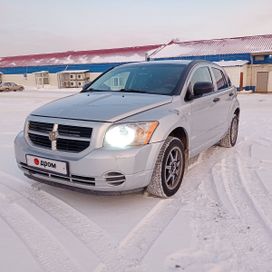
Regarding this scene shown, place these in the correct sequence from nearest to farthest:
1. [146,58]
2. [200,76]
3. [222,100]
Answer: [200,76]
[222,100]
[146,58]

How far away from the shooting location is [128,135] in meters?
3.07

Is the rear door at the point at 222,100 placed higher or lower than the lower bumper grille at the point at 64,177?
higher

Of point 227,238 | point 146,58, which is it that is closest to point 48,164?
point 227,238

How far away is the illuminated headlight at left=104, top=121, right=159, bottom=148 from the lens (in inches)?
119

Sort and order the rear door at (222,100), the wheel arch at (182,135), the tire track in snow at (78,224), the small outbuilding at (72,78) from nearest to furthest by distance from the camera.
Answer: the tire track in snow at (78,224) < the wheel arch at (182,135) < the rear door at (222,100) < the small outbuilding at (72,78)

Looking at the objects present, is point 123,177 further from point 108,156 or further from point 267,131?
point 267,131

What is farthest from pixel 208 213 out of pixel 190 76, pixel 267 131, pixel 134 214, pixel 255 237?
pixel 267 131

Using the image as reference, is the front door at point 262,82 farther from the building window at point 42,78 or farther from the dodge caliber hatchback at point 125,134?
the building window at point 42,78

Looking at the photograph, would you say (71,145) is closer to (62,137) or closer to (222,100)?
(62,137)

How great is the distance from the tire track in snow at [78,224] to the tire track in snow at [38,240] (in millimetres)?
201

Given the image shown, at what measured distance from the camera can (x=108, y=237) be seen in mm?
2770

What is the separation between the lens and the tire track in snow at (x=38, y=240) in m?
2.38

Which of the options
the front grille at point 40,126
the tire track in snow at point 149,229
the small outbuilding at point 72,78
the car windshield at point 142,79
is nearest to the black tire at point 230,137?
the tire track in snow at point 149,229

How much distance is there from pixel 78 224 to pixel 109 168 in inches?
25.0
